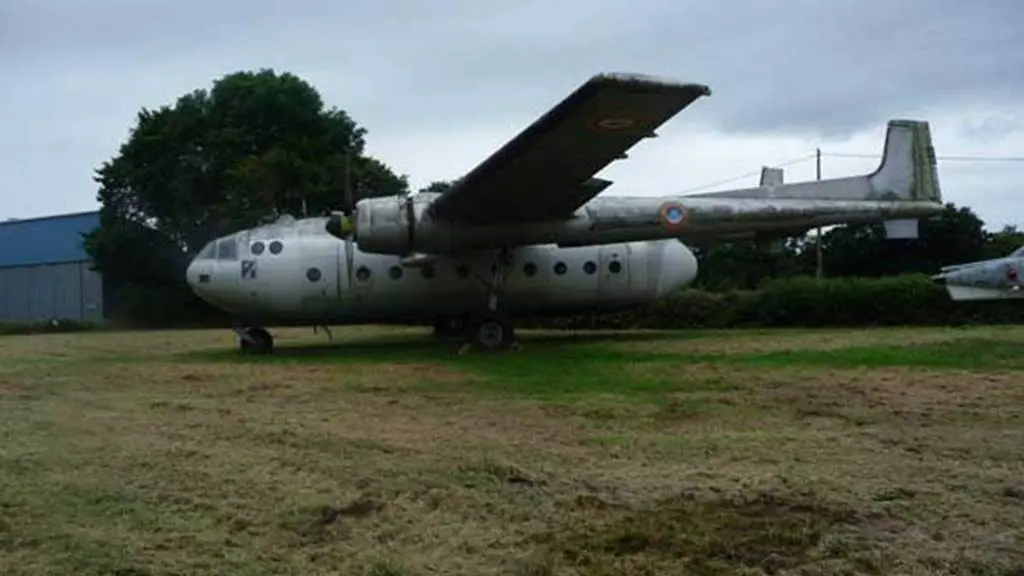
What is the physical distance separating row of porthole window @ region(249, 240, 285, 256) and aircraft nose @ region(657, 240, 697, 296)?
275 inches

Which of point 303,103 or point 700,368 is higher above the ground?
point 303,103

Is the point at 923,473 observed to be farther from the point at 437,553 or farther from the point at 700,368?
the point at 700,368

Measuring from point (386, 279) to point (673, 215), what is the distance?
5.09 metres

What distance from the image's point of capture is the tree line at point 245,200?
1553 inches

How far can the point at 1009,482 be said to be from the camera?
5.66 meters

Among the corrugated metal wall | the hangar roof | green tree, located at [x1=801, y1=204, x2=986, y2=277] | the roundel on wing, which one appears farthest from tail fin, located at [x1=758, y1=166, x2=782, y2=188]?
the hangar roof

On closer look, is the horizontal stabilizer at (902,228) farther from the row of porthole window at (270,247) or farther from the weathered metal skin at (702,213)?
the row of porthole window at (270,247)

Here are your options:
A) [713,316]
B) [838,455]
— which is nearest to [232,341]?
[713,316]

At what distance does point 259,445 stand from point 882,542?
4439 mm

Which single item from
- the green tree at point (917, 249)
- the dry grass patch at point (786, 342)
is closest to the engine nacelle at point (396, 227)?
the dry grass patch at point (786, 342)

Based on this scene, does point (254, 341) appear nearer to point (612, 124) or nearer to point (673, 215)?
point (673, 215)

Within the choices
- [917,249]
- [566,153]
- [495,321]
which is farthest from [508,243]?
[917,249]

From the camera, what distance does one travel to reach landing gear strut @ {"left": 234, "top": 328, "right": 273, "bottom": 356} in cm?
1853

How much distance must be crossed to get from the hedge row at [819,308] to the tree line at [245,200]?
10222 mm
